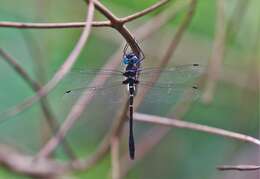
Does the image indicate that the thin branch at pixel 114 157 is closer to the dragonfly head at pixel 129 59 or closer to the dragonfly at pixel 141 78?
the dragonfly at pixel 141 78

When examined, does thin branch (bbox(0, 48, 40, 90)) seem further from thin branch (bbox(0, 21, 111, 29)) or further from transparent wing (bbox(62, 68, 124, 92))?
thin branch (bbox(0, 21, 111, 29))

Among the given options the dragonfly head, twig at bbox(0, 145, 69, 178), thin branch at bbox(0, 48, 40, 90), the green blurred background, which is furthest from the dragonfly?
the green blurred background

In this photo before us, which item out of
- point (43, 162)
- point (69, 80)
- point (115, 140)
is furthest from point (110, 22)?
point (43, 162)

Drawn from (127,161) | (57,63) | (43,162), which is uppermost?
(57,63)

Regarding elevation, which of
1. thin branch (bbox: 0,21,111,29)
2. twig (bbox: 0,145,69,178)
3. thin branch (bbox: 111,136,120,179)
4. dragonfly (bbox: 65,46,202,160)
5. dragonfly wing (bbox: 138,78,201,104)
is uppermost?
thin branch (bbox: 0,21,111,29)

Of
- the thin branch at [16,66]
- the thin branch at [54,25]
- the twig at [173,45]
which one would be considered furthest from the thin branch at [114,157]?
the thin branch at [54,25]

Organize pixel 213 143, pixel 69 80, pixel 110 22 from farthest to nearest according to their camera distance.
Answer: pixel 213 143
pixel 69 80
pixel 110 22

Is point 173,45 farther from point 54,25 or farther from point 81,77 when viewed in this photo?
point 54,25

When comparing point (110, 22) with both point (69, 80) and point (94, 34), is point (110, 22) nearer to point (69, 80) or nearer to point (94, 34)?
point (69, 80)
